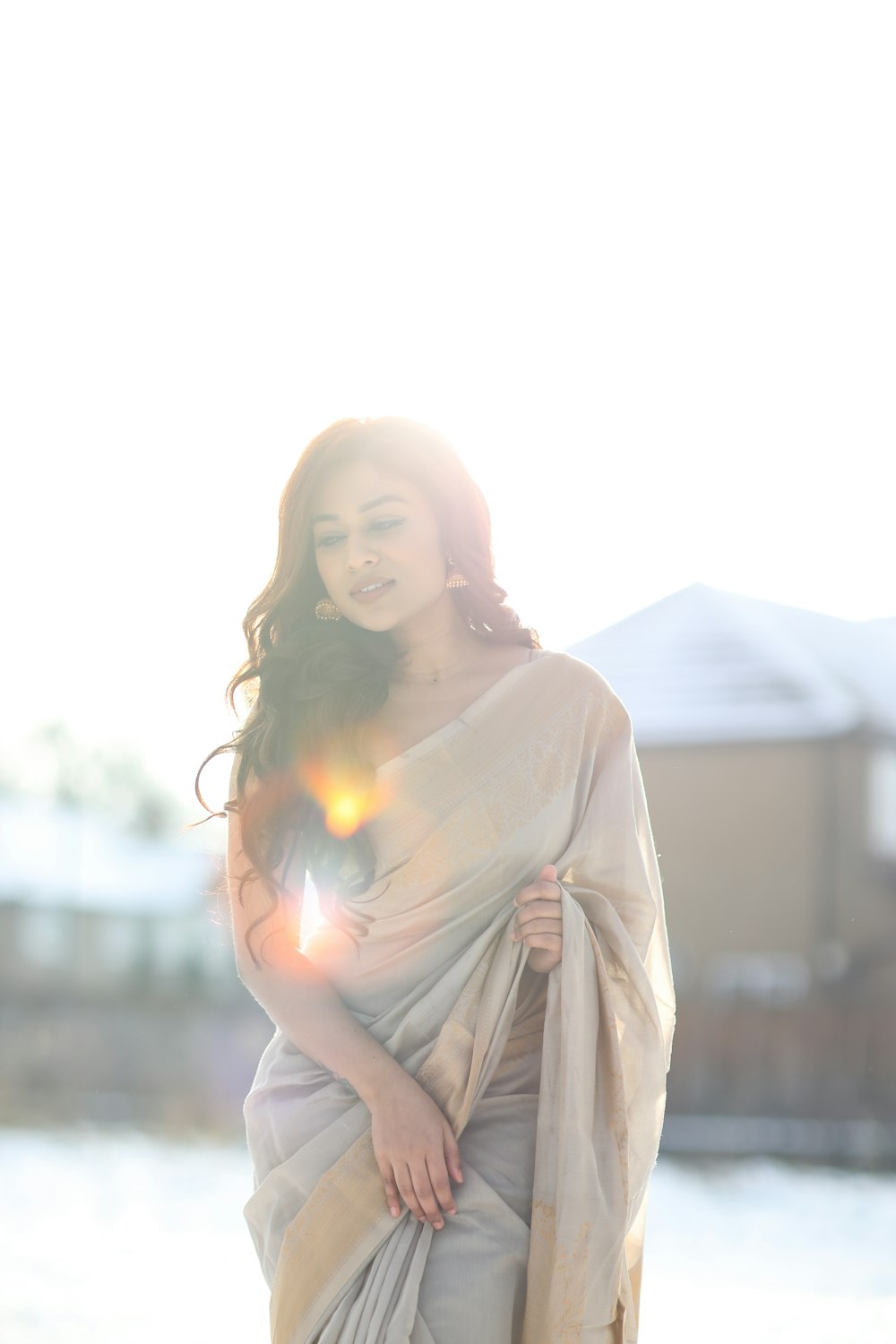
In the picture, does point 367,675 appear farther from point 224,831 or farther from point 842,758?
point 842,758

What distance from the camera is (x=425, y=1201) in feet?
5.43

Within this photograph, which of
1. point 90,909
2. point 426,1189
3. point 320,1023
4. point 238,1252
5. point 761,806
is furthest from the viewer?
point 90,909

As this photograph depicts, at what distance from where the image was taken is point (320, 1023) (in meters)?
1.77

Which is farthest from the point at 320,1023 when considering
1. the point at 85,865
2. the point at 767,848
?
the point at 85,865

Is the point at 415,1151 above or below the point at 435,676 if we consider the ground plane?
below

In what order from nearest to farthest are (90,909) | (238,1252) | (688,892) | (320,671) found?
(320,671)
(238,1252)
(688,892)
(90,909)

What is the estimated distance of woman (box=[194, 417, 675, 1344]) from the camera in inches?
65.5

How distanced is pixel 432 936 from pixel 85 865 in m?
7.15

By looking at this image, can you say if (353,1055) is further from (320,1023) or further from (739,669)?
(739,669)

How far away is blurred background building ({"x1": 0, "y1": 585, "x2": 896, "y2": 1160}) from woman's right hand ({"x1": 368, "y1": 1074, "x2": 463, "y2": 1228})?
5.72m

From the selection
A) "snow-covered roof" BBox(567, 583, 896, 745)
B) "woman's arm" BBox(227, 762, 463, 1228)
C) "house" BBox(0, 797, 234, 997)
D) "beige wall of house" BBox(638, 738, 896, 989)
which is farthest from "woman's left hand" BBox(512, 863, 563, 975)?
"house" BBox(0, 797, 234, 997)

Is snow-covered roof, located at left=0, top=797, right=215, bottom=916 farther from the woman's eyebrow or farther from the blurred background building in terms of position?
the woman's eyebrow

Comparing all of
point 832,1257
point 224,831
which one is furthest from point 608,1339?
point 832,1257

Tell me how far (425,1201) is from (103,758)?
23.5ft
